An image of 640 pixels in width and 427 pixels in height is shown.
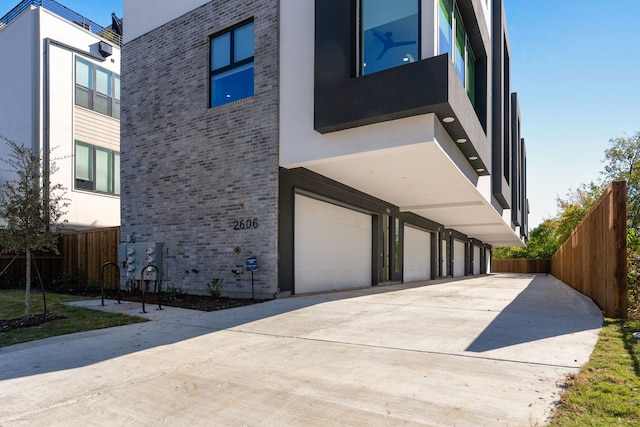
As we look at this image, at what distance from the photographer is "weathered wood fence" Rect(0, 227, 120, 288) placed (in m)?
13.6

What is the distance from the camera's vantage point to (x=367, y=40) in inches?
375

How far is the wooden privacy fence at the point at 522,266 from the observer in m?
43.5

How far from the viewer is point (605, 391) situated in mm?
3500

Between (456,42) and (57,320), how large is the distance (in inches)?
453

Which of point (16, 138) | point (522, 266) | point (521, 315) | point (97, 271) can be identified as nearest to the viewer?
point (521, 315)

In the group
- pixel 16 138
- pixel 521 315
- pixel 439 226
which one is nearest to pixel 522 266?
pixel 439 226

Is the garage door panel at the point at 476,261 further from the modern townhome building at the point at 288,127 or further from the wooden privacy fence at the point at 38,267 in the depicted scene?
the wooden privacy fence at the point at 38,267

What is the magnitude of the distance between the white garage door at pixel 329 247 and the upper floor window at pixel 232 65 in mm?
3450

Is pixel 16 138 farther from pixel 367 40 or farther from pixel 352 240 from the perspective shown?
pixel 367 40

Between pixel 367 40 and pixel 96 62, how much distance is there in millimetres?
15233

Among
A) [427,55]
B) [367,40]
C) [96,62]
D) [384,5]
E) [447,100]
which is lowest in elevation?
[447,100]

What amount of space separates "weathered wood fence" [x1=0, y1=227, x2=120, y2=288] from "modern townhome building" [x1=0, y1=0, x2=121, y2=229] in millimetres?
2392

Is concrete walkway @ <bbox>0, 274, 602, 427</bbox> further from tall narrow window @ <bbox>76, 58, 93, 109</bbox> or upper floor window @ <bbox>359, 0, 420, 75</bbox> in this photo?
tall narrow window @ <bbox>76, 58, 93, 109</bbox>

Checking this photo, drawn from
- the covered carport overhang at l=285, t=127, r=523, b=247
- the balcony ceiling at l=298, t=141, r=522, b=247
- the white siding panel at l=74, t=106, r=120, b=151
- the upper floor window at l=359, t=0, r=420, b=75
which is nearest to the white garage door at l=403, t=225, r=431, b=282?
the balcony ceiling at l=298, t=141, r=522, b=247
